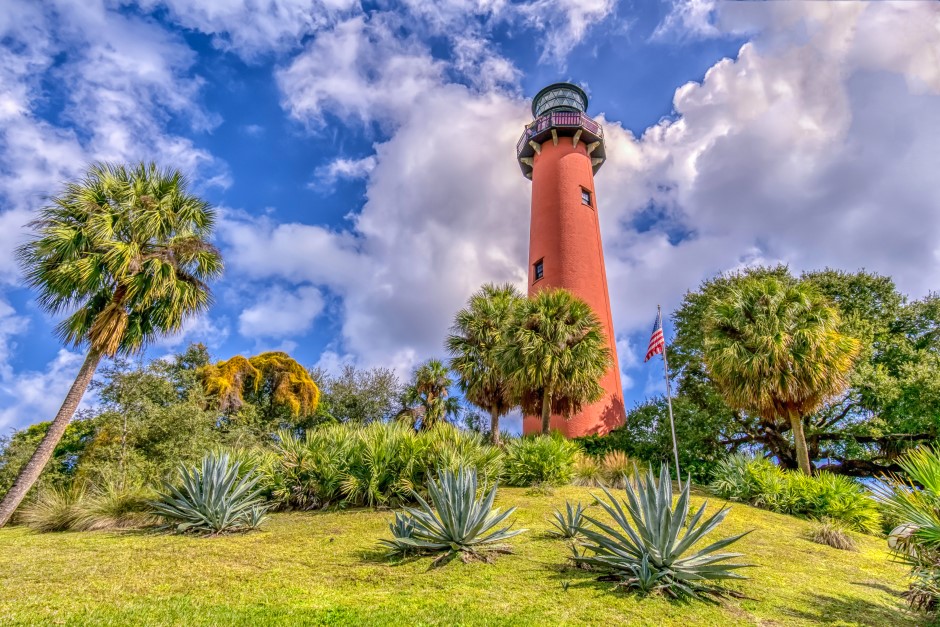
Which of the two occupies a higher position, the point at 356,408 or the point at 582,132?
the point at 582,132

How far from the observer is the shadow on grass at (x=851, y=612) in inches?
175

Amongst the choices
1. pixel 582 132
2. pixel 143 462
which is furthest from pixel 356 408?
pixel 582 132

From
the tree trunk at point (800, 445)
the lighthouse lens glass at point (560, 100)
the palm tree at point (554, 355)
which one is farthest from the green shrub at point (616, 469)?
the lighthouse lens glass at point (560, 100)

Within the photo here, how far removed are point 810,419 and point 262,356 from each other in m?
24.2

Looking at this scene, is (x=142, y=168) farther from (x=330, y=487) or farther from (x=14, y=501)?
(x=330, y=487)

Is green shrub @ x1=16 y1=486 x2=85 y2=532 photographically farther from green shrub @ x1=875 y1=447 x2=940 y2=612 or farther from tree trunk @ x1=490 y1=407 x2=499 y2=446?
tree trunk @ x1=490 y1=407 x2=499 y2=446

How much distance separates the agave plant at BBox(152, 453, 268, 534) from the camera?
309 inches

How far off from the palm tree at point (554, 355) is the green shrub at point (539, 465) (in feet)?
10.5

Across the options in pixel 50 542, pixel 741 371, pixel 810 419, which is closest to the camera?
pixel 50 542

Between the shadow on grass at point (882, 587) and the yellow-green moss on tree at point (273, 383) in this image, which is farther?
the yellow-green moss on tree at point (273, 383)

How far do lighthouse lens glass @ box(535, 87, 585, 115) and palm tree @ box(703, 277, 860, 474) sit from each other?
16655 mm

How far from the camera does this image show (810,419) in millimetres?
17312

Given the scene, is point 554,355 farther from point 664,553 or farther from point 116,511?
point 116,511

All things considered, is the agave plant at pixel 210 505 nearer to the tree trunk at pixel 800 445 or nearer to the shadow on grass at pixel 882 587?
the shadow on grass at pixel 882 587
